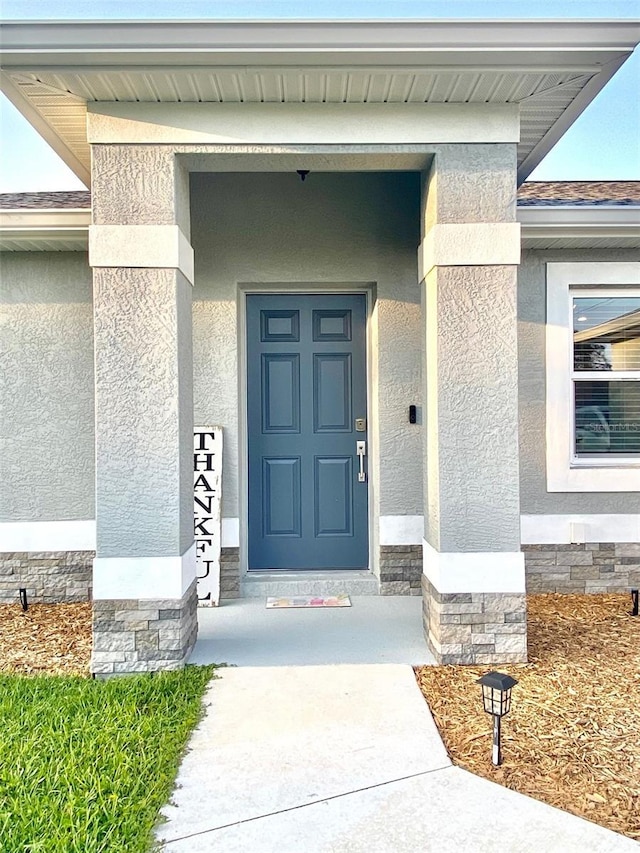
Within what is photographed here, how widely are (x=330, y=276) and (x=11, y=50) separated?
2606 mm

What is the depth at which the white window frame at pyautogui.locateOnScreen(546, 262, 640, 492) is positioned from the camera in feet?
17.0

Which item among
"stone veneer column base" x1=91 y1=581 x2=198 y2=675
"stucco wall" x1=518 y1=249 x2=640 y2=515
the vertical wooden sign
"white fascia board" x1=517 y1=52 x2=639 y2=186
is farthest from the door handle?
"white fascia board" x1=517 y1=52 x2=639 y2=186

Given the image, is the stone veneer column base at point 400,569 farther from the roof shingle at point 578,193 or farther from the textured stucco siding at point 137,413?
the roof shingle at point 578,193

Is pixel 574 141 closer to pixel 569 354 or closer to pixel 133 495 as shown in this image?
pixel 569 354

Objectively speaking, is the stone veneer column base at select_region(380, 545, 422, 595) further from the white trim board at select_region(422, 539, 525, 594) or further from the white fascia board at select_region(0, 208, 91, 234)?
→ the white fascia board at select_region(0, 208, 91, 234)

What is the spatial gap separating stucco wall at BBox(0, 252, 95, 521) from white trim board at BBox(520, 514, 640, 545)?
3750 millimetres

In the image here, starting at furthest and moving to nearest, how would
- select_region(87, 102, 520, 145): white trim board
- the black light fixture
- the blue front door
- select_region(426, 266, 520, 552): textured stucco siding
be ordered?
1. the blue front door
2. select_region(426, 266, 520, 552): textured stucco siding
3. select_region(87, 102, 520, 145): white trim board
4. the black light fixture

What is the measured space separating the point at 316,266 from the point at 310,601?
8.87 ft

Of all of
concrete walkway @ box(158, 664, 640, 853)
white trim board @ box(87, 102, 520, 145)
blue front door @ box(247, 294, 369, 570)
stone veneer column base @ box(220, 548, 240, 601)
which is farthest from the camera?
blue front door @ box(247, 294, 369, 570)

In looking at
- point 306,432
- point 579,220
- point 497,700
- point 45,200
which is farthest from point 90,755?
point 45,200

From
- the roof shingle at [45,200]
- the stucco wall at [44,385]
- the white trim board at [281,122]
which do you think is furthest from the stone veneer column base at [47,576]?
the white trim board at [281,122]

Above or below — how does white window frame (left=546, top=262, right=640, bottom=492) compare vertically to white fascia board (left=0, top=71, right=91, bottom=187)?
below

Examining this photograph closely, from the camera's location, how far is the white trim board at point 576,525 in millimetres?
5168

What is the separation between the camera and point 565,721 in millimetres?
Result: 2951
